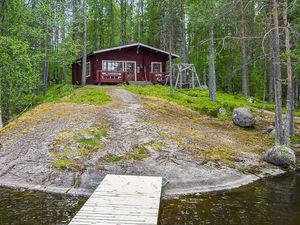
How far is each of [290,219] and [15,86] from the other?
54.1 ft

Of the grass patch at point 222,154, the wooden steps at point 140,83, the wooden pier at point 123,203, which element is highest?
the wooden steps at point 140,83

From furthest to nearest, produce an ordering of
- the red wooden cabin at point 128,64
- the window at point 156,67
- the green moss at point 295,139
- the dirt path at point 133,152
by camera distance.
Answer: the window at point 156,67, the red wooden cabin at point 128,64, the green moss at point 295,139, the dirt path at point 133,152

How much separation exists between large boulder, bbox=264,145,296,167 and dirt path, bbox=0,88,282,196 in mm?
469

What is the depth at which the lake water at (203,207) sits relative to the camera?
8.07 m

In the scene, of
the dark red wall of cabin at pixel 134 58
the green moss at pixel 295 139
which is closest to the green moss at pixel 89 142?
the green moss at pixel 295 139

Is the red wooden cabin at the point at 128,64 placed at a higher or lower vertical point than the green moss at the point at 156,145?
higher

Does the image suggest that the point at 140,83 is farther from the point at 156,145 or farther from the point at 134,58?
the point at 156,145

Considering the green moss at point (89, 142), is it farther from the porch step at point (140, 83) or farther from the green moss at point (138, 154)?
the porch step at point (140, 83)

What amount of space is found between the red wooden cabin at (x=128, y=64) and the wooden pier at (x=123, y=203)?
21791mm

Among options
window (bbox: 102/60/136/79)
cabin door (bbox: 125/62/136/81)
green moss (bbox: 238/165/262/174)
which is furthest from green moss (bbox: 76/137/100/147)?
cabin door (bbox: 125/62/136/81)

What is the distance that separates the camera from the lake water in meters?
8.07

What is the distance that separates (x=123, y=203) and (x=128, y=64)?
85.4 ft

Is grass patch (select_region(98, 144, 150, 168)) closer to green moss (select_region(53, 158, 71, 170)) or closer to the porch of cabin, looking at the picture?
green moss (select_region(53, 158, 71, 170))

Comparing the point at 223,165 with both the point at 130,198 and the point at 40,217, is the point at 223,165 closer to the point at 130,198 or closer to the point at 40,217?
the point at 130,198
